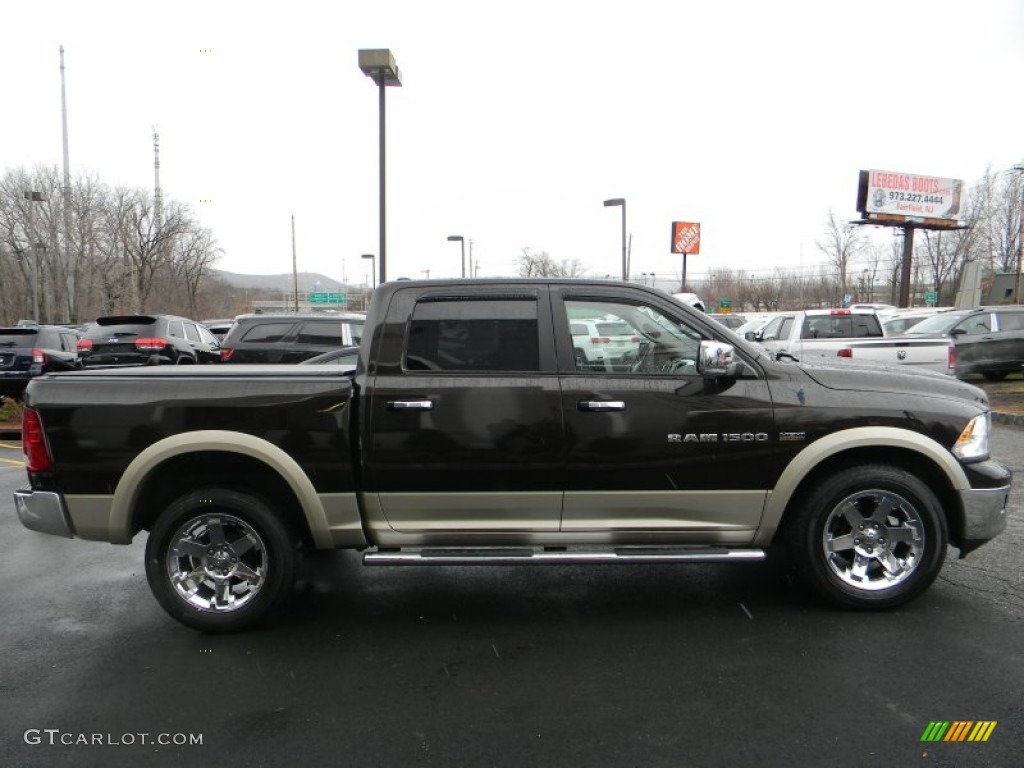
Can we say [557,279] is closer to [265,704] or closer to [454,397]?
[454,397]

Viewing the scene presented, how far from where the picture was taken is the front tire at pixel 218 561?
3924 millimetres

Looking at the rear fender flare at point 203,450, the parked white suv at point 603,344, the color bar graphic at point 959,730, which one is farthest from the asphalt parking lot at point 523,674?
the parked white suv at point 603,344

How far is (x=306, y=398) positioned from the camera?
3885 millimetres

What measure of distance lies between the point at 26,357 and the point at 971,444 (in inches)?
578

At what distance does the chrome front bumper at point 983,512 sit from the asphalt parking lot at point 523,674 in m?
0.47

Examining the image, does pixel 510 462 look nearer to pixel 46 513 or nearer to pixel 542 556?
pixel 542 556

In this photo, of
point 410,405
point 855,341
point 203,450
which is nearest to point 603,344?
point 410,405

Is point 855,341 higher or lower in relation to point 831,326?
lower

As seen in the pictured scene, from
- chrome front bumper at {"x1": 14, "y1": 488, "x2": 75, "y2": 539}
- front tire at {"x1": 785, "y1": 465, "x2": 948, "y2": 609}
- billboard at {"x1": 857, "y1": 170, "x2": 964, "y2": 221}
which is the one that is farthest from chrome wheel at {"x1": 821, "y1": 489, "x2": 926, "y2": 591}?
billboard at {"x1": 857, "y1": 170, "x2": 964, "y2": 221}

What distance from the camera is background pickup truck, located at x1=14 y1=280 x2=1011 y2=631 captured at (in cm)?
389

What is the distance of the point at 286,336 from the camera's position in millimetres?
11688

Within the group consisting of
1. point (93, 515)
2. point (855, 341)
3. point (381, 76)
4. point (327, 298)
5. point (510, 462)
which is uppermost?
point (381, 76)

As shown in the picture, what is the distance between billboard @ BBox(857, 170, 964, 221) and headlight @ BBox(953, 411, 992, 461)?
Result: 40.3m

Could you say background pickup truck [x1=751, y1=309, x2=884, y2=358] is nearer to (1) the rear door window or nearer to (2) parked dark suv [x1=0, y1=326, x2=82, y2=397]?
(1) the rear door window
